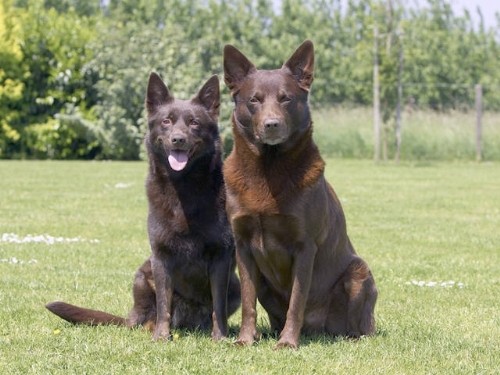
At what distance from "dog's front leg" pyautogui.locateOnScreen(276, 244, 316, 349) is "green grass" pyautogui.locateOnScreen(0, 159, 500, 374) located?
9cm

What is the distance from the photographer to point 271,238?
521 centimetres

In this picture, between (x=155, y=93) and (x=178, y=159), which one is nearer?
(x=178, y=159)

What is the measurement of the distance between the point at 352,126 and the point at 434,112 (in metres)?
2.90

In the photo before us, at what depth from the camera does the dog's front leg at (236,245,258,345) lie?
17.4ft

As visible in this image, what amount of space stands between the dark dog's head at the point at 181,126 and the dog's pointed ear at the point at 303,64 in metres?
0.70

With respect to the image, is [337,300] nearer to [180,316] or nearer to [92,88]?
[180,316]

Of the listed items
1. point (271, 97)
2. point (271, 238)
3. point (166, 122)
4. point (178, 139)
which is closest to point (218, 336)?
point (271, 238)

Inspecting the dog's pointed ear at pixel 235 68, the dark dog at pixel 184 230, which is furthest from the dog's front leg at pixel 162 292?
the dog's pointed ear at pixel 235 68

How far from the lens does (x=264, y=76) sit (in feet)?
17.3

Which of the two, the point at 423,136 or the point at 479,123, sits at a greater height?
the point at 479,123

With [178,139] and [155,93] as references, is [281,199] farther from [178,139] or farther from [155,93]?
[155,93]

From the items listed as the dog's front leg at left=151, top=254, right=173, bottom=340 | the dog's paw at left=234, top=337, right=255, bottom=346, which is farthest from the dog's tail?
the dog's paw at left=234, top=337, right=255, bottom=346

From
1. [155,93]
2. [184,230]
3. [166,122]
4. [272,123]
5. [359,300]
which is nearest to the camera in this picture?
[272,123]

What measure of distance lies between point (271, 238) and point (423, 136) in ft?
77.8
